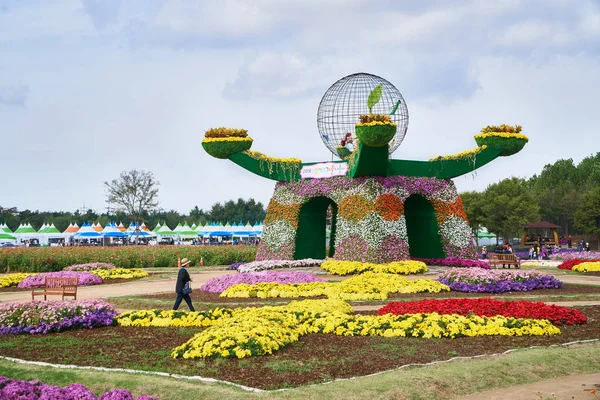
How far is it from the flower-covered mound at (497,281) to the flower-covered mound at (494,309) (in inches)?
200

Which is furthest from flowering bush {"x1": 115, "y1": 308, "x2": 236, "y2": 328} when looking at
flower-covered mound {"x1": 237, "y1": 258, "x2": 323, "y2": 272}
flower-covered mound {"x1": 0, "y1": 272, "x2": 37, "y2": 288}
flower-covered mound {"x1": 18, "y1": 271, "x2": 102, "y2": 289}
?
flower-covered mound {"x1": 0, "y1": 272, "x2": 37, "y2": 288}

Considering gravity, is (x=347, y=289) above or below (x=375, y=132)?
below

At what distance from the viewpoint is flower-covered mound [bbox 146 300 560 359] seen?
10711mm

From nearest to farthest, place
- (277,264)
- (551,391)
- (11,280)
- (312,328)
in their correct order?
(551,391), (312,328), (11,280), (277,264)

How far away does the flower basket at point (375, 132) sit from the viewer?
24.6 m

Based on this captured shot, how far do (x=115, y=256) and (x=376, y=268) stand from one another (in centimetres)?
1681

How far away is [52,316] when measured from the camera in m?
14.0

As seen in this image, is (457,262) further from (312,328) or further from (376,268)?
(312,328)

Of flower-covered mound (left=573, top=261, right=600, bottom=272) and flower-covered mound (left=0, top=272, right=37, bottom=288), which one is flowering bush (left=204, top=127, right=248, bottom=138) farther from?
flower-covered mound (left=573, top=261, right=600, bottom=272)

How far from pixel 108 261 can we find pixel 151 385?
27.6 meters

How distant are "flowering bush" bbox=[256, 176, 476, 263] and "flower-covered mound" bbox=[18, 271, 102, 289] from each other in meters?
7.80

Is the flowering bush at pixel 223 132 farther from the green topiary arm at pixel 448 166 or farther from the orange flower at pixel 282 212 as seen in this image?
the green topiary arm at pixel 448 166

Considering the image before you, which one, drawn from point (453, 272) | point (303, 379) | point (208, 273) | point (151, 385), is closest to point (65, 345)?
point (151, 385)

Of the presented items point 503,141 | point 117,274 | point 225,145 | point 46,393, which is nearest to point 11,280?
point 117,274
